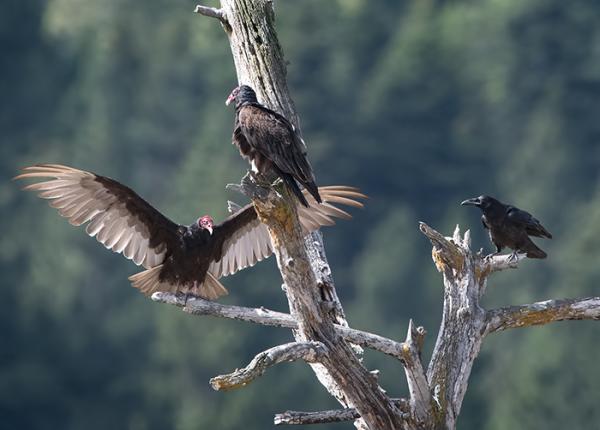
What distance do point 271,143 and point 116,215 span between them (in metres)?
1.34

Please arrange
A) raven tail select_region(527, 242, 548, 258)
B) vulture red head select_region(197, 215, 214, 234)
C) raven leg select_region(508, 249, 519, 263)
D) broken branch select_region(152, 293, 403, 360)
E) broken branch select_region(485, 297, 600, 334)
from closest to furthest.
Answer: broken branch select_region(152, 293, 403, 360)
broken branch select_region(485, 297, 600, 334)
raven leg select_region(508, 249, 519, 263)
raven tail select_region(527, 242, 548, 258)
vulture red head select_region(197, 215, 214, 234)

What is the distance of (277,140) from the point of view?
8281 millimetres

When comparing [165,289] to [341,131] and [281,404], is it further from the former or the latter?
[341,131]

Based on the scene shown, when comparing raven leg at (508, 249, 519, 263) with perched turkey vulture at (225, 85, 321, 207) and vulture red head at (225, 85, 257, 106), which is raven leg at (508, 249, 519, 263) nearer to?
perched turkey vulture at (225, 85, 321, 207)

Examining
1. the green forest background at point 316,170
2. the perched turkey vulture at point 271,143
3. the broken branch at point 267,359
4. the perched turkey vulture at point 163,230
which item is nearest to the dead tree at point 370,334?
the broken branch at point 267,359

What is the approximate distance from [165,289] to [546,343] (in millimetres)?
24046

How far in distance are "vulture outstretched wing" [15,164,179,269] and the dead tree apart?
0.71 m

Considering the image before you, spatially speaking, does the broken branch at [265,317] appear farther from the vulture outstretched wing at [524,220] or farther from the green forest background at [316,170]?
the green forest background at [316,170]

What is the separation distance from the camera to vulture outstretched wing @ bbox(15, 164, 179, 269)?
9133 millimetres

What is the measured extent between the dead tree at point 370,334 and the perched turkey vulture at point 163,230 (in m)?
0.53

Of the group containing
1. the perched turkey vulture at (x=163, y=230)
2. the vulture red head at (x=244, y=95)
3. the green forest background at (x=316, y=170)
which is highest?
the green forest background at (x=316, y=170)

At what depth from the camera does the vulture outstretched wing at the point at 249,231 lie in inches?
364

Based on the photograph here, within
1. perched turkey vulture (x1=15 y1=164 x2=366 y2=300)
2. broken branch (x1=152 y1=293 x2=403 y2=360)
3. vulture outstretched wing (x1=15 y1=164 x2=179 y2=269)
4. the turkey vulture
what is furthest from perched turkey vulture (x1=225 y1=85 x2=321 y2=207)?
the turkey vulture

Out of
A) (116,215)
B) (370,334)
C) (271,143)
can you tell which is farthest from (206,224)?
(370,334)
